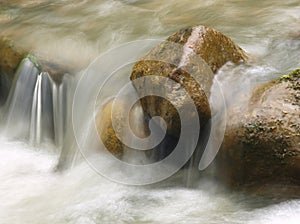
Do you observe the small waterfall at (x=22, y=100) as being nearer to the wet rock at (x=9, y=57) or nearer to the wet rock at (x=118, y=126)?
the wet rock at (x=9, y=57)

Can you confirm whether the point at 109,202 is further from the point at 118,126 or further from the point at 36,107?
the point at 36,107

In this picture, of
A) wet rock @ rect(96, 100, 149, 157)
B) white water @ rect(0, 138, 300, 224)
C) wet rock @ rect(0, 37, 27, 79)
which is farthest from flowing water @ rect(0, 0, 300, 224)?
wet rock @ rect(96, 100, 149, 157)

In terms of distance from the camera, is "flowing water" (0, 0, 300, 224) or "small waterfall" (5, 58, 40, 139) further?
"small waterfall" (5, 58, 40, 139)

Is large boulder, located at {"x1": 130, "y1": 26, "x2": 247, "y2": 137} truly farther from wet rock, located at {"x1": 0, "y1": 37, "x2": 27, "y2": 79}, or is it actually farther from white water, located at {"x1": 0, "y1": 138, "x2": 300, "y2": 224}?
wet rock, located at {"x1": 0, "y1": 37, "x2": 27, "y2": 79}

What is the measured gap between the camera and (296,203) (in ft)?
11.7

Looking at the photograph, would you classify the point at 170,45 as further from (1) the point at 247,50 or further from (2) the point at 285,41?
(2) the point at 285,41

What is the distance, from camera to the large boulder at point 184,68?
4.09 meters

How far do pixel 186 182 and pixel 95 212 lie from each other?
36.2 inches

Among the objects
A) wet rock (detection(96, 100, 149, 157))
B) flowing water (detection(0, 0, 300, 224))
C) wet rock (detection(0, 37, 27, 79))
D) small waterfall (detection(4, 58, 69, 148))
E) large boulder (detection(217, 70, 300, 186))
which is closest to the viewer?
large boulder (detection(217, 70, 300, 186))

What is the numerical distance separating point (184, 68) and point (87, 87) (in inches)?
77.2

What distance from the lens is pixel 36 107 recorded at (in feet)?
19.9

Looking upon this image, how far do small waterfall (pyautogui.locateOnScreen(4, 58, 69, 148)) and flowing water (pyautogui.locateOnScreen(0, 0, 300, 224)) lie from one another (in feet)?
0.05

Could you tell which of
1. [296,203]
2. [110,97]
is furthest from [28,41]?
[296,203]

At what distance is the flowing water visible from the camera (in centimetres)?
402
